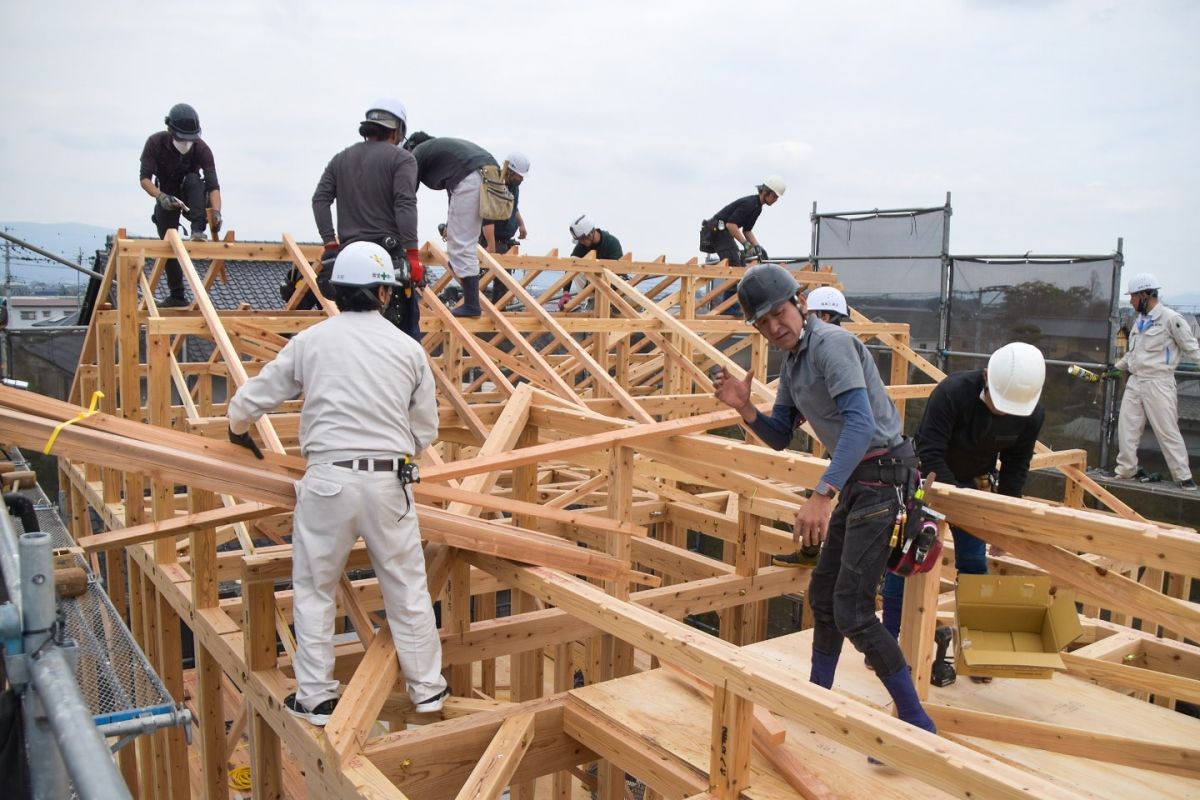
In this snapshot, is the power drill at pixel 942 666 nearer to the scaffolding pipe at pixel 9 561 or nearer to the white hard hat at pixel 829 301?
the white hard hat at pixel 829 301

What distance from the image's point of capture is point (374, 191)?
20.7 feet

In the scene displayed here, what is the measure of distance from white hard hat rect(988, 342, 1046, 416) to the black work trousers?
698 centimetres

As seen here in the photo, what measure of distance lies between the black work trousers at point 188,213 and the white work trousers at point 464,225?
259 centimetres

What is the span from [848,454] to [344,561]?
2063 millimetres

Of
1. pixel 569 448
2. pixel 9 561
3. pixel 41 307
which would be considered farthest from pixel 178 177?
pixel 41 307

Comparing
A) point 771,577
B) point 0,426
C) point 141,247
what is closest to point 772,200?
point 771,577

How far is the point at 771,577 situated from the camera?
6699mm

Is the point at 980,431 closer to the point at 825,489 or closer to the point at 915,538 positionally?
the point at 915,538

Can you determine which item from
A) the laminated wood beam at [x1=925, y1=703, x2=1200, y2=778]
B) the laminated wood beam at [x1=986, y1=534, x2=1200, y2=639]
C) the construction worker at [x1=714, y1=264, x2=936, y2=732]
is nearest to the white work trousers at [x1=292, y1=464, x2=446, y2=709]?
the construction worker at [x1=714, y1=264, x2=936, y2=732]

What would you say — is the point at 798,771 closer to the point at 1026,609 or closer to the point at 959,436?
the point at 1026,609

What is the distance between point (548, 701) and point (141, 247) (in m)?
4.60

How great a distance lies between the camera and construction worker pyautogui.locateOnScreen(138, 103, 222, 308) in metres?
8.07

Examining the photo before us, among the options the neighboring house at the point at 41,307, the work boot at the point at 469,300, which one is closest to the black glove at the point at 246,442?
the work boot at the point at 469,300

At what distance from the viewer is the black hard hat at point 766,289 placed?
3670 millimetres
